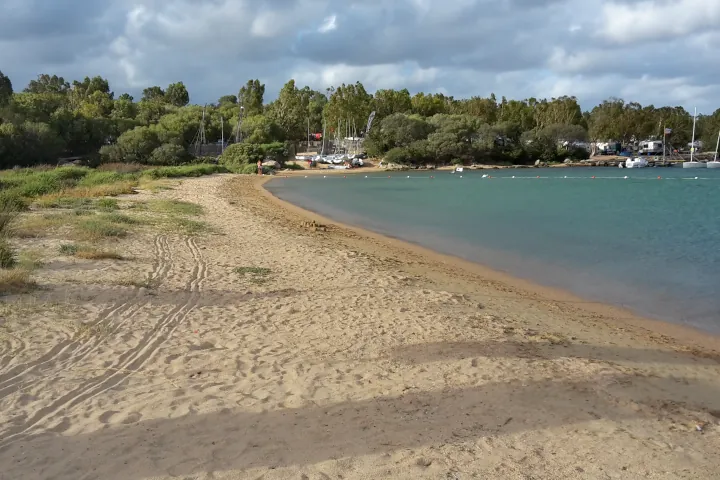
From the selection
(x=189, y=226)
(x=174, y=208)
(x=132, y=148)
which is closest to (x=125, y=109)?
(x=132, y=148)

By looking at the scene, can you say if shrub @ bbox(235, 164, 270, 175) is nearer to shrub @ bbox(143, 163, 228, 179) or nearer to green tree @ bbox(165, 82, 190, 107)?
shrub @ bbox(143, 163, 228, 179)

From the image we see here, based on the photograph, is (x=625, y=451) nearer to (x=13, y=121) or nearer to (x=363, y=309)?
(x=363, y=309)

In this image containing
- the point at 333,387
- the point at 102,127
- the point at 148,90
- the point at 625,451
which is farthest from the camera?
the point at 148,90

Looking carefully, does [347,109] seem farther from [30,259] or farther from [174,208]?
[30,259]

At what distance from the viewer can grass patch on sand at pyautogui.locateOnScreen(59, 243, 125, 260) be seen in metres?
11.6

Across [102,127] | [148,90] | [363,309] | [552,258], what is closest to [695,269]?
[552,258]

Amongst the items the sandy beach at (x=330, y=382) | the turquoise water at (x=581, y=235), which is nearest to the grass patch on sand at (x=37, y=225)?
the sandy beach at (x=330, y=382)

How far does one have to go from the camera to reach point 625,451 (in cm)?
528

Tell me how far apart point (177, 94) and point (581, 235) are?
127 metres

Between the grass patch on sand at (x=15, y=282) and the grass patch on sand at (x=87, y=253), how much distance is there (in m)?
2.22

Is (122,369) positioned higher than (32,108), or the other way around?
(32,108)

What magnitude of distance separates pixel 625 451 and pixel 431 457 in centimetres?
188

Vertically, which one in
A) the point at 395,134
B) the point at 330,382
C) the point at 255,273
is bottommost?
the point at 330,382

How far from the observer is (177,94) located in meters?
134
